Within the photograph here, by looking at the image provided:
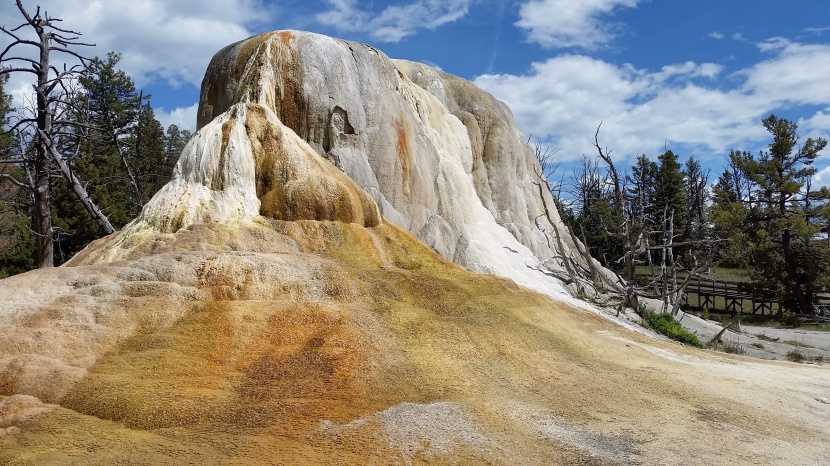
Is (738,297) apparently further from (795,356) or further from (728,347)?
(728,347)

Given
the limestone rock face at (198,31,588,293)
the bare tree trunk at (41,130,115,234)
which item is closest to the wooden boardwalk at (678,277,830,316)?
the limestone rock face at (198,31,588,293)

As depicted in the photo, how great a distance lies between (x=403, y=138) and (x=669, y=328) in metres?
8.82

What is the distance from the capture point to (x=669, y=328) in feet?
61.0

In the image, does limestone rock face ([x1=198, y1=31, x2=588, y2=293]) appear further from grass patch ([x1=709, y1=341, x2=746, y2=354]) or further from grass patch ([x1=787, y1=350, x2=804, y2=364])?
grass patch ([x1=787, y1=350, x2=804, y2=364])

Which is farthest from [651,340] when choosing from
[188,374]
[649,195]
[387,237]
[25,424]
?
[649,195]

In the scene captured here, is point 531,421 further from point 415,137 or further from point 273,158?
point 415,137

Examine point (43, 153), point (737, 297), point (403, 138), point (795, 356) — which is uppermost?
point (403, 138)

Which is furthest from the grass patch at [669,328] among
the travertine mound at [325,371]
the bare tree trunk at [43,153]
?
the bare tree trunk at [43,153]

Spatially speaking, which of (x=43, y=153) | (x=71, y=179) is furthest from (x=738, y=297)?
(x=43, y=153)

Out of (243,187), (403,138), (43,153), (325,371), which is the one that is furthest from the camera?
(403,138)

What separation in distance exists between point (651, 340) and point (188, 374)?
7997 mm

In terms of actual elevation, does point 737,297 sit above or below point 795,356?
above

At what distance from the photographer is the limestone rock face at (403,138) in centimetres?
1612

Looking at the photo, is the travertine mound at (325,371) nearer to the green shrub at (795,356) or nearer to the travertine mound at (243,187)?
the travertine mound at (243,187)
